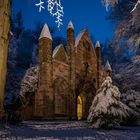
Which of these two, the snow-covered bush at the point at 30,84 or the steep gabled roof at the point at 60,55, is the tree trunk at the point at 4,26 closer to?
the snow-covered bush at the point at 30,84

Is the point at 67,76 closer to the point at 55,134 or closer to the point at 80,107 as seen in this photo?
the point at 80,107

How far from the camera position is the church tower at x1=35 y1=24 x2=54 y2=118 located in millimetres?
22391

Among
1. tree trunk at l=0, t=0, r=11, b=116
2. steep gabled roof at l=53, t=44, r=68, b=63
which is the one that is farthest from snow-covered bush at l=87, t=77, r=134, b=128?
steep gabled roof at l=53, t=44, r=68, b=63

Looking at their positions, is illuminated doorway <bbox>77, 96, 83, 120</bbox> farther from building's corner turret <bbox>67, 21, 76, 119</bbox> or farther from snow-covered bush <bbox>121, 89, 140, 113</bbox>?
snow-covered bush <bbox>121, 89, 140, 113</bbox>

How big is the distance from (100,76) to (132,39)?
60.2 ft

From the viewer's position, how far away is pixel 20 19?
57031mm

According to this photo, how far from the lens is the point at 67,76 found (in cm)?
2611

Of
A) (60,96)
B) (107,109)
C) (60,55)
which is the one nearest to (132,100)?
(60,96)

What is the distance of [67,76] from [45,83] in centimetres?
382

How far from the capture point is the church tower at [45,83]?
73.5 feet

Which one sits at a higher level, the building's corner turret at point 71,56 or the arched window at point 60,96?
the building's corner turret at point 71,56

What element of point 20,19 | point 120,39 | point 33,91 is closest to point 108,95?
point 120,39

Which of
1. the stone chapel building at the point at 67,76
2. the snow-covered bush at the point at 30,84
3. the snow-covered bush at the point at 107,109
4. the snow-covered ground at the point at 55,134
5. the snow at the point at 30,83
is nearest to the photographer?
the snow-covered ground at the point at 55,134

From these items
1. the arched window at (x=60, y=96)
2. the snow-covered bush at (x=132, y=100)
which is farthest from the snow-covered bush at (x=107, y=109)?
the arched window at (x=60, y=96)
